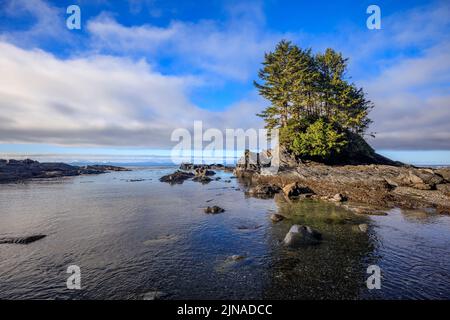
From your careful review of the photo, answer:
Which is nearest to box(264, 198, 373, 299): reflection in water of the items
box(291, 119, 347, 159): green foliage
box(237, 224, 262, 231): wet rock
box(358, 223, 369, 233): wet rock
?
box(358, 223, 369, 233): wet rock

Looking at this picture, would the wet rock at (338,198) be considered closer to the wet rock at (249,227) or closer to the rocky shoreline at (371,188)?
the rocky shoreline at (371,188)

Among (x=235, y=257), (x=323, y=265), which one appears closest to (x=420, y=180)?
(x=323, y=265)

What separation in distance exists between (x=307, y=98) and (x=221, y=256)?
141ft

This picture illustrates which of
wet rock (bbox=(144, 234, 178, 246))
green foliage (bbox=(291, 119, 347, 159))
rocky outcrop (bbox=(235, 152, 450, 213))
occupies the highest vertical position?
green foliage (bbox=(291, 119, 347, 159))

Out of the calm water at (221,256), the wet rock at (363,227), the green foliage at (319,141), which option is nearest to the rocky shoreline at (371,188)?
the calm water at (221,256)

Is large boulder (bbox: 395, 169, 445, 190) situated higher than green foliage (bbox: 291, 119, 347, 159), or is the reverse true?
green foliage (bbox: 291, 119, 347, 159)

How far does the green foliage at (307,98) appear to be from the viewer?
44.3m

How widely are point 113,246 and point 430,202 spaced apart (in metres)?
32.3

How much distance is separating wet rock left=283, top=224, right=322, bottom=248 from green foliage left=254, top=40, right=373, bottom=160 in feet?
95.8

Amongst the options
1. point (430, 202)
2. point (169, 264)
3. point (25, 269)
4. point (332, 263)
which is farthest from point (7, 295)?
point (430, 202)

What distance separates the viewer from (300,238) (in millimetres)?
15320

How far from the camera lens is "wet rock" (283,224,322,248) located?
1503 centimetres

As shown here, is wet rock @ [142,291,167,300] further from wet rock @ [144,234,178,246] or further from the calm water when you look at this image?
wet rock @ [144,234,178,246]

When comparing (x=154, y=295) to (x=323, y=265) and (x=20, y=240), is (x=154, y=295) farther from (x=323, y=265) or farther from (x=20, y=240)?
(x=20, y=240)
